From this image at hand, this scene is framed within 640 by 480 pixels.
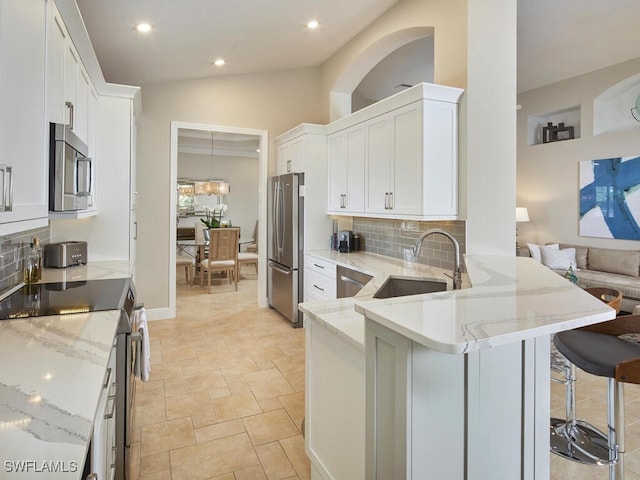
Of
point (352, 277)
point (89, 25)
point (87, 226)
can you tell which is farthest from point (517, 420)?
point (89, 25)

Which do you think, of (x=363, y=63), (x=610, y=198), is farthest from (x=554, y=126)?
(x=363, y=63)

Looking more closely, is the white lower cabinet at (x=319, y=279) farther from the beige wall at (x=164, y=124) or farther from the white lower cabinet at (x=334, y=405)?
the white lower cabinet at (x=334, y=405)

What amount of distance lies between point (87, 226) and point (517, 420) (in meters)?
3.20

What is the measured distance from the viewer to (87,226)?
3.10 m

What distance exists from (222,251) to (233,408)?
384 centimetres

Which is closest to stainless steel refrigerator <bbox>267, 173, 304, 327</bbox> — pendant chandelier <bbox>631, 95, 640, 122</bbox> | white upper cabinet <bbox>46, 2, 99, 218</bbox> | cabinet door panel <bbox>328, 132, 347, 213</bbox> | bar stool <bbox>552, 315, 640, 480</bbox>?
cabinet door panel <bbox>328, 132, 347, 213</bbox>

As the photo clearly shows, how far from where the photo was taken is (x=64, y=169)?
1.71 metres

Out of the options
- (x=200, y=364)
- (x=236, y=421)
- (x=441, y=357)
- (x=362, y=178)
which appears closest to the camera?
(x=441, y=357)

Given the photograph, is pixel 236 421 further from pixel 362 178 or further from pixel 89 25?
pixel 89 25

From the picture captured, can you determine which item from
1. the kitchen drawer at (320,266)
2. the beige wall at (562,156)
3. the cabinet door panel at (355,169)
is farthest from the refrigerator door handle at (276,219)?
the beige wall at (562,156)

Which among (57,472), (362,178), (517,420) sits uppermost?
(362,178)

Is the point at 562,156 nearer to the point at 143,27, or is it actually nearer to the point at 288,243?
the point at 288,243

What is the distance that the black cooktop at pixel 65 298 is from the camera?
1.70 m

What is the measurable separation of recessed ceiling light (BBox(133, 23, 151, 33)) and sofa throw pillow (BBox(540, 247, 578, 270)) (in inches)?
219
